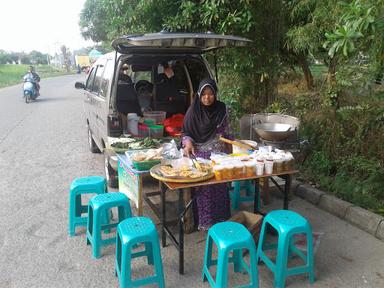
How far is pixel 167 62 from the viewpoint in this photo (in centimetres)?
556

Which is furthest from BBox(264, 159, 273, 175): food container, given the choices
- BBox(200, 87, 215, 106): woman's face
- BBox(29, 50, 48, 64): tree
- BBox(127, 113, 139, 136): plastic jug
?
BBox(29, 50, 48, 64): tree

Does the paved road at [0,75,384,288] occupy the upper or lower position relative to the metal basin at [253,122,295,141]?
lower

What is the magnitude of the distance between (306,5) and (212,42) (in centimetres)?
315

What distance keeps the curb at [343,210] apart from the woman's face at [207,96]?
198 centimetres

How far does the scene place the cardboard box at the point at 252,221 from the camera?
11.3ft

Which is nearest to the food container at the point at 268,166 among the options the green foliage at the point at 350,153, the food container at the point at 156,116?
the green foliage at the point at 350,153

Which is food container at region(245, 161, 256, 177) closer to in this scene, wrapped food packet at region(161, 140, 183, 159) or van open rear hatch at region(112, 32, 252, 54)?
wrapped food packet at region(161, 140, 183, 159)

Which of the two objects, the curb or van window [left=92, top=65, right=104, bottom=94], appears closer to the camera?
the curb

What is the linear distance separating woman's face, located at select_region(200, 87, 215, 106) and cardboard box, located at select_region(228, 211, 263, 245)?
1248 mm

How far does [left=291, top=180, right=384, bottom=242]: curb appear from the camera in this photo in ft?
12.4

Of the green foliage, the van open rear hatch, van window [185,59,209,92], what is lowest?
the green foliage

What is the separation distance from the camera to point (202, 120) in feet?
12.7

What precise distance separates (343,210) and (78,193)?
3087 millimetres

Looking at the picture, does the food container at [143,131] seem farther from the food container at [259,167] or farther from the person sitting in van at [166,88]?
the food container at [259,167]
